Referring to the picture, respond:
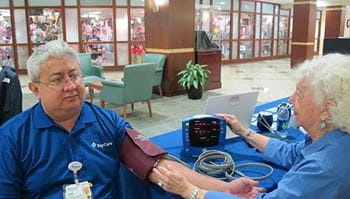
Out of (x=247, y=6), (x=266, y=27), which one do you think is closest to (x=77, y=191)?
(x=247, y=6)

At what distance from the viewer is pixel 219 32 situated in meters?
13.4

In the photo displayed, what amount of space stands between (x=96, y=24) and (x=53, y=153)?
9.97 metres

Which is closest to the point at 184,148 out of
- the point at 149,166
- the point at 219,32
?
the point at 149,166

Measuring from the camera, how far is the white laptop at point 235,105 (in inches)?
71.2

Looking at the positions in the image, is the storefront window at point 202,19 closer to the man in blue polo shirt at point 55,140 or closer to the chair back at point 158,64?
the chair back at point 158,64

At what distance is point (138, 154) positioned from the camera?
1.53 meters

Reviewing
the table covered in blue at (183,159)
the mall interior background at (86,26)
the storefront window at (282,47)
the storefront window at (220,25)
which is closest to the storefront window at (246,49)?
the storefront window at (220,25)

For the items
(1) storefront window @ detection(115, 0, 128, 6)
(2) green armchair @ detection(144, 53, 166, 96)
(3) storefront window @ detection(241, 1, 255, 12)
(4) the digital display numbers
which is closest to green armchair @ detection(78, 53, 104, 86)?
(2) green armchair @ detection(144, 53, 166, 96)

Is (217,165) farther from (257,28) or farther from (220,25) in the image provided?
(257,28)

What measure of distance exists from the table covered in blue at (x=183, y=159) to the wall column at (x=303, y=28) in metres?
10.5

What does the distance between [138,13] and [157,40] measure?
4404 mm

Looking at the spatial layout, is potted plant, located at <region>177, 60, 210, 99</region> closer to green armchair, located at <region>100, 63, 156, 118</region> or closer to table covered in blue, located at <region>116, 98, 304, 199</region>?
green armchair, located at <region>100, 63, 156, 118</region>

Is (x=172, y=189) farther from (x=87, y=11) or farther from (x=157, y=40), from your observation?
(x=87, y=11)

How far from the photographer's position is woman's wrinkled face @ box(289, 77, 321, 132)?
1157 millimetres
